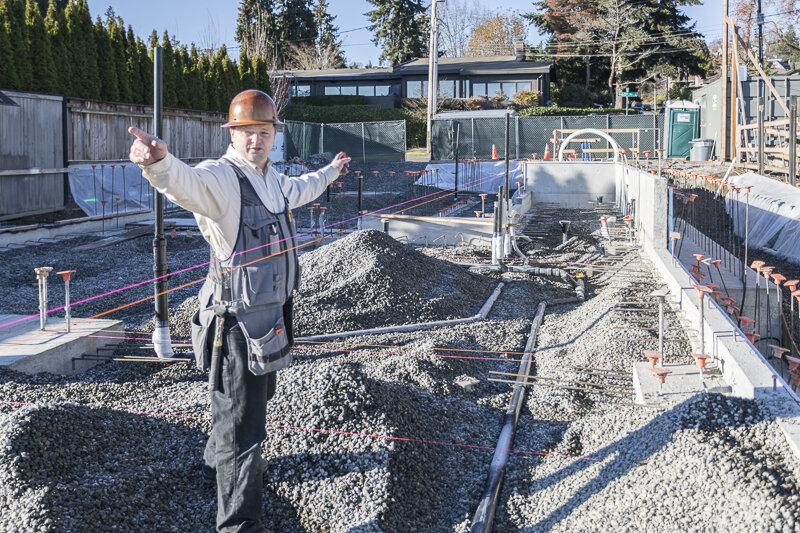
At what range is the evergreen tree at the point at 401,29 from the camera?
56031 mm

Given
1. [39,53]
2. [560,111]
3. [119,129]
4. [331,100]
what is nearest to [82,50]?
[39,53]

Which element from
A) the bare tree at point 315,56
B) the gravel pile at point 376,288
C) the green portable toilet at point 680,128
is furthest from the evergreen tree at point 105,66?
the bare tree at point 315,56

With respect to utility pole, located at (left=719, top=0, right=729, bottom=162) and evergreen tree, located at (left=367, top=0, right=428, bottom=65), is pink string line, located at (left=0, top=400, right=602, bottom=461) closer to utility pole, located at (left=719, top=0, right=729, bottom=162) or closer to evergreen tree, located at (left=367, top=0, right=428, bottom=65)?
utility pole, located at (left=719, top=0, right=729, bottom=162)

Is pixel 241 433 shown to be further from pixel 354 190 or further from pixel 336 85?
pixel 336 85

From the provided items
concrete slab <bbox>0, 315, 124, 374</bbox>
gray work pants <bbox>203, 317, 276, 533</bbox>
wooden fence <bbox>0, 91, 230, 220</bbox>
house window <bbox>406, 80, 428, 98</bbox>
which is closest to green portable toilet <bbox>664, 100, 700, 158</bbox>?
house window <bbox>406, 80, 428, 98</bbox>

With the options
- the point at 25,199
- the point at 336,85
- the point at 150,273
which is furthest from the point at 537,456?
the point at 336,85

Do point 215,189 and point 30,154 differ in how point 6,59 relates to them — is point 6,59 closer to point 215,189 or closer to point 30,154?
point 30,154

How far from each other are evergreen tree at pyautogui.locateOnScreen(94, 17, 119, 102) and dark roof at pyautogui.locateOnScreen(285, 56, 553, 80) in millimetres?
25347

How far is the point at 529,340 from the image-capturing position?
7.69m

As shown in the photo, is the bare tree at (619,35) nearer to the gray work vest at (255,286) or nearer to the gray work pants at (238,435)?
the gray work vest at (255,286)

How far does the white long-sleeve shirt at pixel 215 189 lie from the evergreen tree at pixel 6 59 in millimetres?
15509

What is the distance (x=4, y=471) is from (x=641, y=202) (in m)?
10.3

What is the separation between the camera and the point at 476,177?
25688 millimetres

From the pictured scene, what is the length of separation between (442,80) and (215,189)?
139ft
